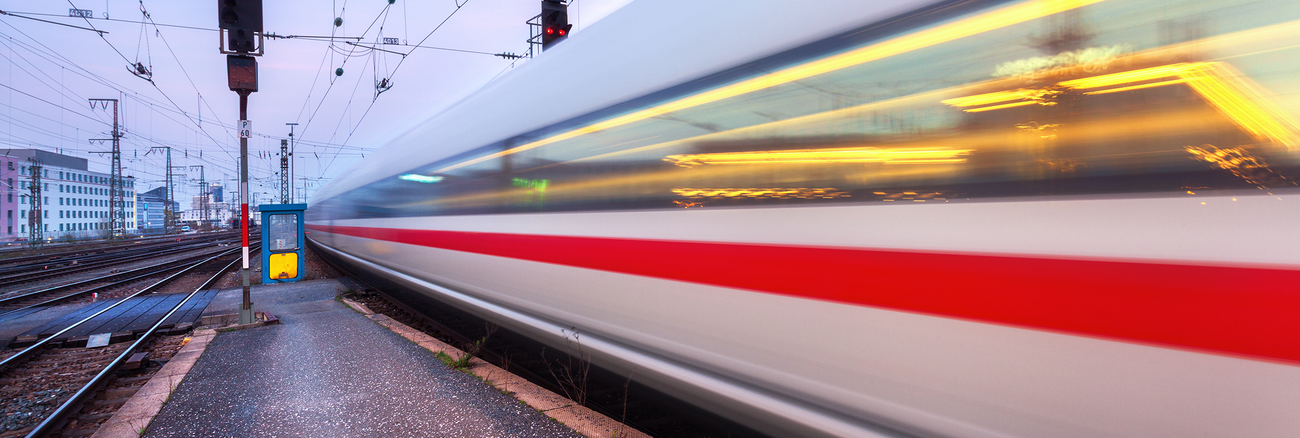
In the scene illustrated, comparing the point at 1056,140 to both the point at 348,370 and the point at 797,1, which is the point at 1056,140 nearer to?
the point at 797,1

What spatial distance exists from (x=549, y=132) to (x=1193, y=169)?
11.2 ft

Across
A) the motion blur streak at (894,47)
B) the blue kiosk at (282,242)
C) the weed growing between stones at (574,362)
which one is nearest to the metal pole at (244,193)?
the blue kiosk at (282,242)

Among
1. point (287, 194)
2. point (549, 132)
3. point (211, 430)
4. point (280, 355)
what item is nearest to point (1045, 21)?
point (549, 132)

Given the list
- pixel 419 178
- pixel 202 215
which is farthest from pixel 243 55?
pixel 202 215

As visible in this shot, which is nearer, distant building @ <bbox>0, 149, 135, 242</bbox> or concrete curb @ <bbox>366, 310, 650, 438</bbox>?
concrete curb @ <bbox>366, 310, 650, 438</bbox>

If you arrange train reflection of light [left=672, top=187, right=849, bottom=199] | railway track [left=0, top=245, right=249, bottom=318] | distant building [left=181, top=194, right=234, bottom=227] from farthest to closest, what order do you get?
distant building [left=181, top=194, right=234, bottom=227] → railway track [left=0, top=245, right=249, bottom=318] → train reflection of light [left=672, top=187, right=849, bottom=199]

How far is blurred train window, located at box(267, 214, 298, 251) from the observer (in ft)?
37.7

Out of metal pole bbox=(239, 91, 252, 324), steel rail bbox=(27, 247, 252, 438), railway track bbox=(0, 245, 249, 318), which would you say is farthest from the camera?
railway track bbox=(0, 245, 249, 318)

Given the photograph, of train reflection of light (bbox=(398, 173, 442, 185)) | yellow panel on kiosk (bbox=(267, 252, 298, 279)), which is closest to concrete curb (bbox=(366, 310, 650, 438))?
train reflection of light (bbox=(398, 173, 442, 185))

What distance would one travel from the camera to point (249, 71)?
699 centimetres

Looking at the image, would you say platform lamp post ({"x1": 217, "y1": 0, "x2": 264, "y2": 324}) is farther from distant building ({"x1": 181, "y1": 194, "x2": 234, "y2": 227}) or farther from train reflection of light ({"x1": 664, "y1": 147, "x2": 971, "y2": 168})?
distant building ({"x1": 181, "y1": 194, "x2": 234, "y2": 227})

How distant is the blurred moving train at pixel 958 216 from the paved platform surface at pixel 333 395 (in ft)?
4.45

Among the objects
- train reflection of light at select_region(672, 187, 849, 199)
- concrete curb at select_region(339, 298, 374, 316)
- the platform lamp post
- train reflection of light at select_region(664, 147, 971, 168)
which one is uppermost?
the platform lamp post

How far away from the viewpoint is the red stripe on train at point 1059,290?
122 centimetres
